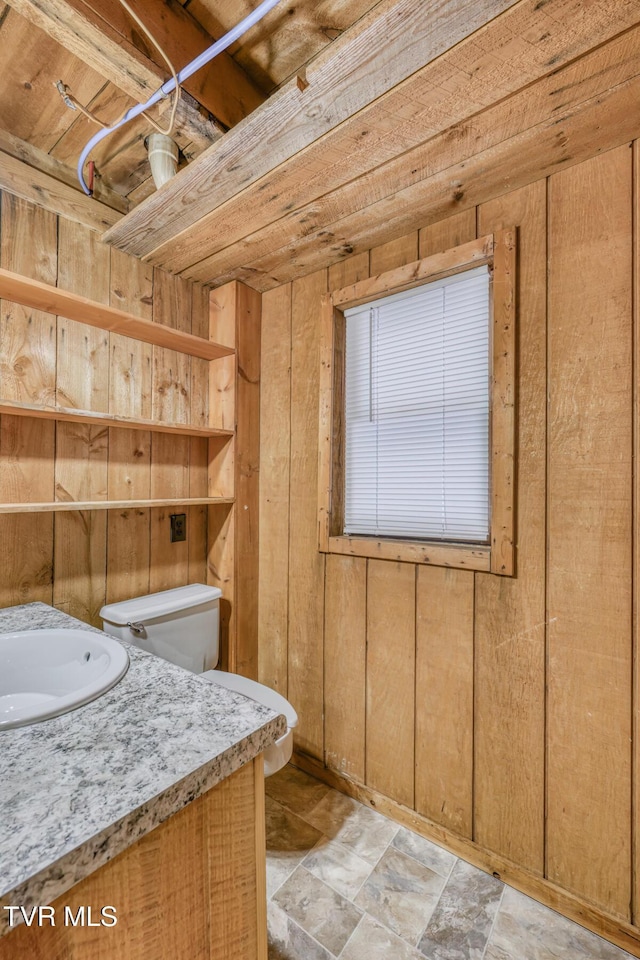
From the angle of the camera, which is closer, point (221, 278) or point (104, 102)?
point (104, 102)

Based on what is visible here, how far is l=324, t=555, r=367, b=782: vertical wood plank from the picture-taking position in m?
1.62

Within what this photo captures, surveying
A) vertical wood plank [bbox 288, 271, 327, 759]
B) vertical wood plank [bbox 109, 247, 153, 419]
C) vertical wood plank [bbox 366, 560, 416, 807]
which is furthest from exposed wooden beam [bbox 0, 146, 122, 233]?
vertical wood plank [bbox 366, 560, 416, 807]

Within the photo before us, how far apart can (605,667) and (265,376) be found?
1684mm

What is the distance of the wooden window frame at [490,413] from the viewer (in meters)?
1.28

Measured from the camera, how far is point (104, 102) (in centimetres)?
124

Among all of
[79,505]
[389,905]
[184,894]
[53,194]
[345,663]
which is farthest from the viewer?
[345,663]

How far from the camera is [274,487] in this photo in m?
1.95

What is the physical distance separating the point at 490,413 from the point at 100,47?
4.51 ft

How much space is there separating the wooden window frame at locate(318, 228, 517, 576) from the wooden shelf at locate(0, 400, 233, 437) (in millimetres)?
512

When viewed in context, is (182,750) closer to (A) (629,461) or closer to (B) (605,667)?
(B) (605,667)

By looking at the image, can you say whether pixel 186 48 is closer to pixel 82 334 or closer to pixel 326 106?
pixel 326 106

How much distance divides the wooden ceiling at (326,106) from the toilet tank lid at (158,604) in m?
1.37

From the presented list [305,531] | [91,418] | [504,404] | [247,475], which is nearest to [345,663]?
[305,531]

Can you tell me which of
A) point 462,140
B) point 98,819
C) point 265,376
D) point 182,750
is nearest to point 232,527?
point 265,376
